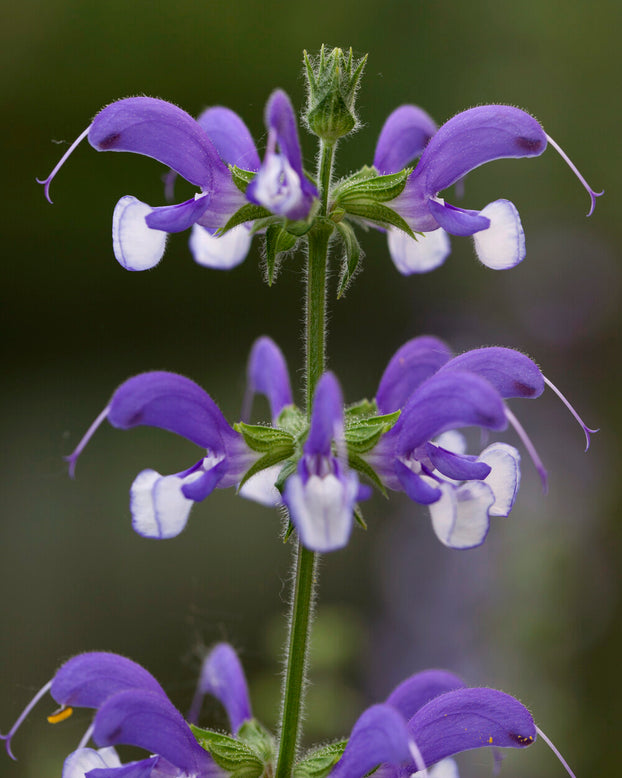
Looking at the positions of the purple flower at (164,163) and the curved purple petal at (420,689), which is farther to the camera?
the curved purple petal at (420,689)

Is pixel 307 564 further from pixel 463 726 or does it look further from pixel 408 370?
pixel 408 370

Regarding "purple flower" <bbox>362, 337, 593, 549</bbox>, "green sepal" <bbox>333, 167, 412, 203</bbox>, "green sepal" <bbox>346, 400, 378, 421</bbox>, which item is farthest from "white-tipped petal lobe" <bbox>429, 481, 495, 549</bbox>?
"green sepal" <bbox>333, 167, 412, 203</bbox>

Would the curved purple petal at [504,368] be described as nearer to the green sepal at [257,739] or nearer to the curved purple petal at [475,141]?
the curved purple petal at [475,141]

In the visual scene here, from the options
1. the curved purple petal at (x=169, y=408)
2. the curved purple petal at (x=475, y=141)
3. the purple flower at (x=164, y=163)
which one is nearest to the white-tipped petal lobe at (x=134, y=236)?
the purple flower at (x=164, y=163)

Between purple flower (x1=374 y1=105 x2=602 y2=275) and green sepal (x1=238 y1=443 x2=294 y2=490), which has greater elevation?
purple flower (x1=374 y1=105 x2=602 y2=275)

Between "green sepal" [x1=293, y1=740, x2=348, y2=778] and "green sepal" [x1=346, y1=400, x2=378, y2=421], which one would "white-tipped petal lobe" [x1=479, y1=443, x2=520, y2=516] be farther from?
"green sepal" [x1=293, y1=740, x2=348, y2=778]

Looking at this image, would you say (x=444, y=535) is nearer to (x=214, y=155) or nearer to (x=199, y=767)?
(x=199, y=767)
